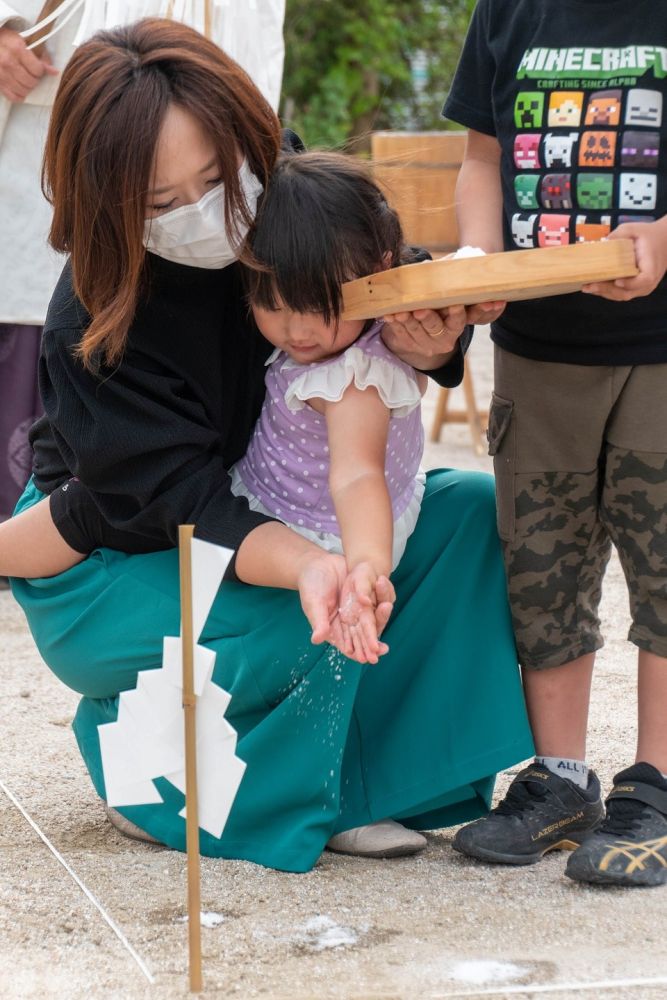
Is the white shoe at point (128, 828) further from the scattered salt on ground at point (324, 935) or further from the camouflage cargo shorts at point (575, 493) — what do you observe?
the camouflage cargo shorts at point (575, 493)

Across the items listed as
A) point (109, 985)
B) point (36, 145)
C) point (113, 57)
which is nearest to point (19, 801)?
point (109, 985)

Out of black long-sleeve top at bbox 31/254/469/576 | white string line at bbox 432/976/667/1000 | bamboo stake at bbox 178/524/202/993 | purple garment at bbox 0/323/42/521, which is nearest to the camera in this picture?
bamboo stake at bbox 178/524/202/993

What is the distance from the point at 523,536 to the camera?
2.03 metres

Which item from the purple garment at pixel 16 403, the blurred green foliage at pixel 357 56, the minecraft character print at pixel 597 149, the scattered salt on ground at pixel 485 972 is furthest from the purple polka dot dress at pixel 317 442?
the blurred green foliage at pixel 357 56

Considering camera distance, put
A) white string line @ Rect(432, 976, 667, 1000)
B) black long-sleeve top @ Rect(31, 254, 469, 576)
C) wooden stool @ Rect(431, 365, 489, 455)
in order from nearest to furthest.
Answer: white string line @ Rect(432, 976, 667, 1000) < black long-sleeve top @ Rect(31, 254, 469, 576) < wooden stool @ Rect(431, 365, 489, 455)

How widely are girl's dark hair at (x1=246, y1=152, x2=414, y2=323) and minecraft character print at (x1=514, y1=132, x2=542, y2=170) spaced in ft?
0.81

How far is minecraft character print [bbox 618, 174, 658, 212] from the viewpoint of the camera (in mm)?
1890

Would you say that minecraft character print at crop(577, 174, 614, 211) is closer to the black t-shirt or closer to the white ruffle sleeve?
the black t-shirt

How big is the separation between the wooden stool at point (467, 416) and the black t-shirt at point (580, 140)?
11.6 ft

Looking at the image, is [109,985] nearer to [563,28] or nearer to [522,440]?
[522,440]

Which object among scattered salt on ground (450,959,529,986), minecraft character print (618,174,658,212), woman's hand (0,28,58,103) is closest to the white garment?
woman's hand (0,28,58,103)

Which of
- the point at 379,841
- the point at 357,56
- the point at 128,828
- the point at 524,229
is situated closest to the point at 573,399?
the point at 524,229

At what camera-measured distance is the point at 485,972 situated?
1616 millimetres

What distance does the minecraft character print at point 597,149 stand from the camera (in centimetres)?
190
